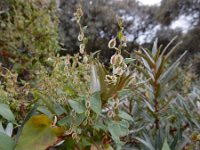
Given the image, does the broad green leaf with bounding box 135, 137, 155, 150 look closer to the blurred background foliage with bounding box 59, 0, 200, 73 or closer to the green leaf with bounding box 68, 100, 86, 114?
the green leaf with bounding box 68, 100, 86, 114

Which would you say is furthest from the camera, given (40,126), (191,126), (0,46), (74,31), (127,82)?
(74,31)

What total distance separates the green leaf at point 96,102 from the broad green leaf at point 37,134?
89mm

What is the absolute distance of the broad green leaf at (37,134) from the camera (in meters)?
0.64

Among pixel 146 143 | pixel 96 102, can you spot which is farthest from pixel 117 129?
pixel 146 143

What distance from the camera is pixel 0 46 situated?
2.97 metres

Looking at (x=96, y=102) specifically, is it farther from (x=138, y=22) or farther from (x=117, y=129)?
(x=138, y=22)

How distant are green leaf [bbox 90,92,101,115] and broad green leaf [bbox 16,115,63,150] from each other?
9 cm

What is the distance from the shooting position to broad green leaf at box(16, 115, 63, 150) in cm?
64

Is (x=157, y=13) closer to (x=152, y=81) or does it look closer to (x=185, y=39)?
(x=185, y=39)

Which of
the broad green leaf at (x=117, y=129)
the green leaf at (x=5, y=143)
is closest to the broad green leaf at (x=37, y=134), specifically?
the green leaf at (x=5, y=143)

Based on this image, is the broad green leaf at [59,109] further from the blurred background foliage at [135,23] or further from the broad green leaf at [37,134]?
the blurred background foliage at [135,23]

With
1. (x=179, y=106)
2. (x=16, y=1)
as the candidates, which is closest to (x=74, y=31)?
(x=16, y=1)

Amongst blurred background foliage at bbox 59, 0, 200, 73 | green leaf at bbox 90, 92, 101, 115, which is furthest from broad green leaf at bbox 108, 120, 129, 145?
blurred background foliage at bbox 59, 0, 200, 73

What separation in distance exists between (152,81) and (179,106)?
0.18m
